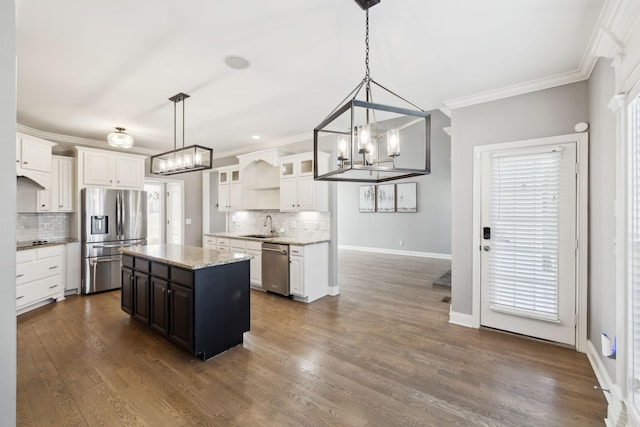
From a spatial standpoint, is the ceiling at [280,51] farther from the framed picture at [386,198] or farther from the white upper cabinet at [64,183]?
the framed picture at [386,198]

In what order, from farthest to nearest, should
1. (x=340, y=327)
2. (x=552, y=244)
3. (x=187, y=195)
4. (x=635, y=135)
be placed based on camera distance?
(x=187, y=195) → (x=340, y=327) → (x=552, y=244) → (x=635, y=135)

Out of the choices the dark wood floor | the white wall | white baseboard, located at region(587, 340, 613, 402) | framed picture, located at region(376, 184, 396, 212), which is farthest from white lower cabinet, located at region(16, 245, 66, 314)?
framed picture, located at region(376, 184, 396, 212)

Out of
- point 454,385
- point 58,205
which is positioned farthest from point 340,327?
point 58,205

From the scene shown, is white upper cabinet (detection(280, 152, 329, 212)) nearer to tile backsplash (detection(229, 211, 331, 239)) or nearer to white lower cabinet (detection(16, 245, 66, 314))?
tile backsplash (detection(229, 211, 331, 239))

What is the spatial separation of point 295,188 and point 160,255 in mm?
2401

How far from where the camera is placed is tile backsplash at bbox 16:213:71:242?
4500mm

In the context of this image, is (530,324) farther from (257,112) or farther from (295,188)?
(257,112)

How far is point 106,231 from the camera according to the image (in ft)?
16.3

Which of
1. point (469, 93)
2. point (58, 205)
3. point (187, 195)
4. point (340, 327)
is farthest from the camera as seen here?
point (187, 195)

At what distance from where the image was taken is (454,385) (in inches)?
92.7

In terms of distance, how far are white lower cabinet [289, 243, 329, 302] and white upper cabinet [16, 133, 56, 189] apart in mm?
3764

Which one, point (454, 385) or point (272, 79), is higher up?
point (272, 79)

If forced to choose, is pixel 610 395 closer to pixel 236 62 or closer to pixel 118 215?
pixel 236 62

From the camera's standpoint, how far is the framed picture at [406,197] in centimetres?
851
